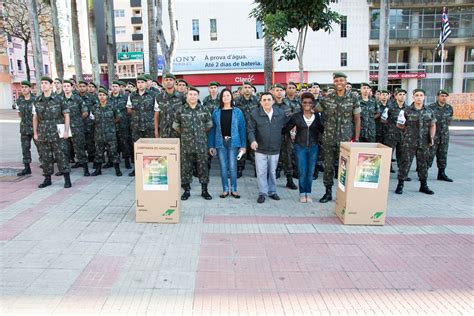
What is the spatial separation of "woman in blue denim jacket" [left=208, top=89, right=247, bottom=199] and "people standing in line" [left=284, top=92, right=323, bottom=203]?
79 centimetres

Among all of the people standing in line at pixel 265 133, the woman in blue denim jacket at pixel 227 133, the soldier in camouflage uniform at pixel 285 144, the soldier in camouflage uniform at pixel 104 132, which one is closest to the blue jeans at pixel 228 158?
the woman in blue denim jacket at pixel 227 133

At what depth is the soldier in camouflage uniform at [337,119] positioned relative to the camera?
5.96 meters

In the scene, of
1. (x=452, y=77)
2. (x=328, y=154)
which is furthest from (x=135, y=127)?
(x=452, y=77)

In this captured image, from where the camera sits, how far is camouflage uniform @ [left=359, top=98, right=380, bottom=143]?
8336 millimetres

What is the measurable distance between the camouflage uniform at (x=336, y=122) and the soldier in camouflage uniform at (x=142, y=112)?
3.76m

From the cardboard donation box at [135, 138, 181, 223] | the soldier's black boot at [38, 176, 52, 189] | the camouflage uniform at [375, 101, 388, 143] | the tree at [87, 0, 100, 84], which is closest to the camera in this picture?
the cardboard donation box at [135, 138, 181, 223]

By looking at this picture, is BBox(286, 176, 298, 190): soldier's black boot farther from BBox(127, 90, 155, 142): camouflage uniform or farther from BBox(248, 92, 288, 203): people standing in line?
BBox(127, 90, 155, 142): camouflage uniform

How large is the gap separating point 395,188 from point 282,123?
2.93 metres

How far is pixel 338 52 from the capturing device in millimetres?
28719

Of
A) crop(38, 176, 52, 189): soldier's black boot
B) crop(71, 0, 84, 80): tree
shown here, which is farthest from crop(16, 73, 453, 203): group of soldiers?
crop(71, 0, 84, 80): tree

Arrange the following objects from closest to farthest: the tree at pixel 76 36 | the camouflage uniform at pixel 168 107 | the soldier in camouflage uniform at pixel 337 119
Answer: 1. the soldier in camouflage uniform at pixel 337 119
2. the camouflage uniform at pixel 168 107
3. the tree at pixel 76 36

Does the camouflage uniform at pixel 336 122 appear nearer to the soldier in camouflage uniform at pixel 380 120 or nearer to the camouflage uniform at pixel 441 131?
the camouflage uniform at pixel 441 131

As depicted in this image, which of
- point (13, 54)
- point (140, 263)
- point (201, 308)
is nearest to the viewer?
point (201, 308)

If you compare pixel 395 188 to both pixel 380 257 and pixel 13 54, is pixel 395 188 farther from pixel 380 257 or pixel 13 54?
pixel 13 54
